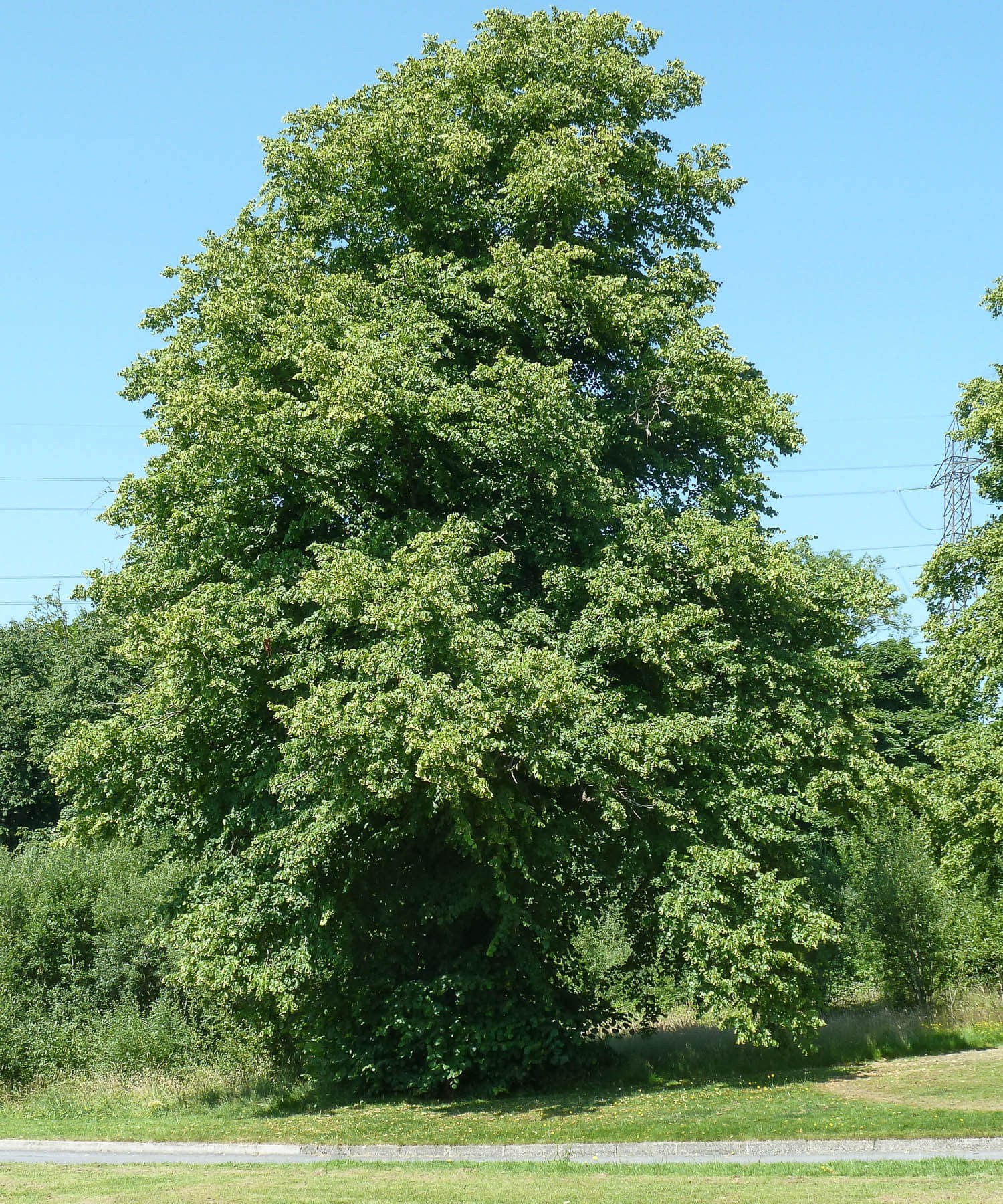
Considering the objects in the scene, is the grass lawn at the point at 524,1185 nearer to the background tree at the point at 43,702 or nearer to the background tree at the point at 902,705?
the background tree at the point at 43,702

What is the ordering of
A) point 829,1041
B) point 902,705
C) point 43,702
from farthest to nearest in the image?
1. point 902,705
2. point 43,702
3. point 829,1041

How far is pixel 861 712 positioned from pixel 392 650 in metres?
8.66

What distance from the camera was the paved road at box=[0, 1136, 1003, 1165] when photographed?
11570 millimetres

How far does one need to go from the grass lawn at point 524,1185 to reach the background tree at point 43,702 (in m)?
26.7

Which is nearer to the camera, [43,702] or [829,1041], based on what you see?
[829,1041]

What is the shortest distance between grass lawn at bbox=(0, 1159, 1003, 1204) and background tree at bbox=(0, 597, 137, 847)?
26.7m

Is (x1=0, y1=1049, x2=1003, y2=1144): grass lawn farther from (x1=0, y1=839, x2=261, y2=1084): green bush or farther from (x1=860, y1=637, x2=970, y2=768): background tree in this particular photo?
(x1=860, y1=637, x2=970, y2=768): background tree

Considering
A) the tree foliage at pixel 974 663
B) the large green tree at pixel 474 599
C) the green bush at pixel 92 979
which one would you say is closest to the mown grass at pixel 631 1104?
the green bush at pixel 92 979

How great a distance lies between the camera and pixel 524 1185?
11.0m

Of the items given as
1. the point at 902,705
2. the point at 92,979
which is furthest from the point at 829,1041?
the point at 902,705

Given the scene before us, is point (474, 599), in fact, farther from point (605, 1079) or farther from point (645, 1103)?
point (605, 1079)

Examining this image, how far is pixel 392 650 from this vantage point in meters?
14.3

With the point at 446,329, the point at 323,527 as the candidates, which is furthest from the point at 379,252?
the point at 323,527

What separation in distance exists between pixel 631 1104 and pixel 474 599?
7.33 meters
